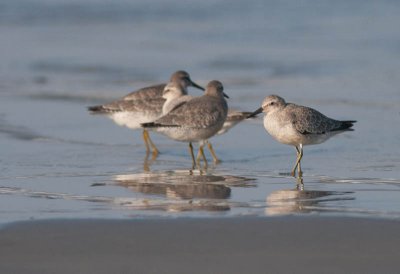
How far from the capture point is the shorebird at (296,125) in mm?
9641

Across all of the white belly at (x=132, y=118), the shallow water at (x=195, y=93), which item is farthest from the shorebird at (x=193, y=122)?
the white belly at (x=132, y=118)

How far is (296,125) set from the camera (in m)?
9.62

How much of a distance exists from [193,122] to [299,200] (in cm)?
261

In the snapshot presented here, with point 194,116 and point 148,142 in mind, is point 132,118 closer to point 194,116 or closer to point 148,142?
point 148,142

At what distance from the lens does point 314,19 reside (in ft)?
73.6

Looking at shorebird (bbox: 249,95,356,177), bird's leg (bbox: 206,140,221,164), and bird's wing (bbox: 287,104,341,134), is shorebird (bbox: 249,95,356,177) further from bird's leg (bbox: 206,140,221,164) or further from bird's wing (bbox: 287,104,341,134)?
bird's leg (bbox: 206,140,221,164)

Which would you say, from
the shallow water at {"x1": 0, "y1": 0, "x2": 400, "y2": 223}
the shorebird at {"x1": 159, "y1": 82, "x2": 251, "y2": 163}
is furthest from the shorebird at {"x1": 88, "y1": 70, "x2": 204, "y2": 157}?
the shallow water at {"x1": 0, "y1": 0, "x2": 400, "y2": 223}

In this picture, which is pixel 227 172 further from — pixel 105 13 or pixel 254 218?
pixel 105 13

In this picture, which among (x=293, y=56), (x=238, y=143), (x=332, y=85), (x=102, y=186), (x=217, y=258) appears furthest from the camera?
(x=293, y=56)

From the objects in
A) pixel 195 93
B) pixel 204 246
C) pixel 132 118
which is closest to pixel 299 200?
pixel 204 246

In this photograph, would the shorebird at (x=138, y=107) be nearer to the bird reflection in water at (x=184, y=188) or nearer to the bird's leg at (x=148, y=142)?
the bird's leg at (x=148, y=142)

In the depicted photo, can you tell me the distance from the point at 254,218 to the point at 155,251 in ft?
3.23

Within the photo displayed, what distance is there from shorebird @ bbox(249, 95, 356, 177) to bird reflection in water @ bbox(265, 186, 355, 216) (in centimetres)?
110

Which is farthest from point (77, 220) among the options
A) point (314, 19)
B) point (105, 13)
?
point (105, 13)
